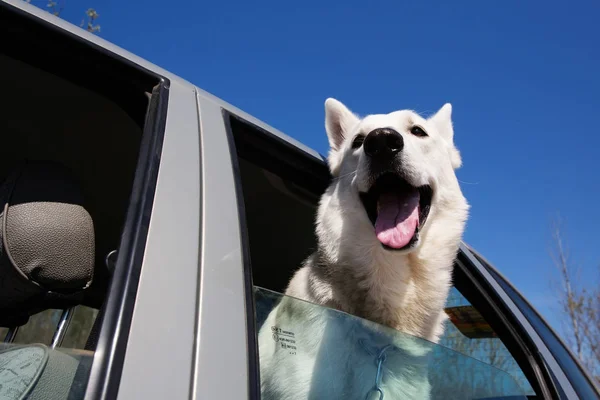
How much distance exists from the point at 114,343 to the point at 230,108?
3.34ft

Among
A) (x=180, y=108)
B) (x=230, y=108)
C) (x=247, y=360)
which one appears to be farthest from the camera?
(x=230, y=108)

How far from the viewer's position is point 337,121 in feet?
10.9

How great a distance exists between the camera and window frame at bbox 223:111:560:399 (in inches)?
73.6

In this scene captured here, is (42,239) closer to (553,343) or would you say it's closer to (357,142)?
(357,142)

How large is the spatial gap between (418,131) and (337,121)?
1.82 ft

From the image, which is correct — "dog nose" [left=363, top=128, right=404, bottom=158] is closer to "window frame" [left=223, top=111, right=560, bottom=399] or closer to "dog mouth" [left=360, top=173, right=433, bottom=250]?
"dog mouth" [left=360, top=173, right=433, bottom=250]

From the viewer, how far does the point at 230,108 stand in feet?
5.63

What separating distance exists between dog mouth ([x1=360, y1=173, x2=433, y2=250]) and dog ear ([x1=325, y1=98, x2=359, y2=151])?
0.72 metres

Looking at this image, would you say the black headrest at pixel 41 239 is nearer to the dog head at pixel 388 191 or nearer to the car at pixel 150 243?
the car at pixel 150 243

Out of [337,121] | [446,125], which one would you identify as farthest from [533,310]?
[337,121]

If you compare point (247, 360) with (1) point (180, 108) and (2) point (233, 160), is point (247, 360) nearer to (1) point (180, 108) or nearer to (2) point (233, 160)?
(2) point (233, 160)

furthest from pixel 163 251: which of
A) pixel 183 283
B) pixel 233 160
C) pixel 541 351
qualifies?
pixel 541 351

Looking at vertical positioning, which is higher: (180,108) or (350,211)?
(350,211)

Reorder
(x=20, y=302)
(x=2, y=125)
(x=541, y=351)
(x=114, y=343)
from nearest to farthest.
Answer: (x=114, y=343), (x=20, y=302), (x=2, y=125), (x=541, y=351)
